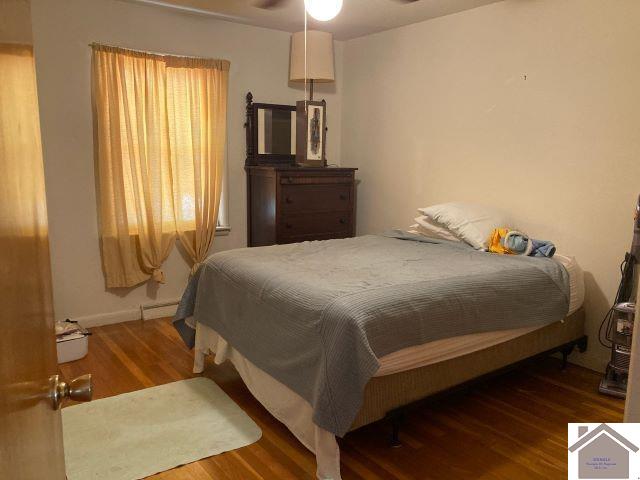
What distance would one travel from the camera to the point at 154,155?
3.76 metres

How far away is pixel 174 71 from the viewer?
3789 mm

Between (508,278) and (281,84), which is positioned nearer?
(508,278)

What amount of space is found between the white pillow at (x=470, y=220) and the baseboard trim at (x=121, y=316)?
2.27 meters

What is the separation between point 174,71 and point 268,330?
95.8 inches

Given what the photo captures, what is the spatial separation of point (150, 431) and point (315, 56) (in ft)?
10.4

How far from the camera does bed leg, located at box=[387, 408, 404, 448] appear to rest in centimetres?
218

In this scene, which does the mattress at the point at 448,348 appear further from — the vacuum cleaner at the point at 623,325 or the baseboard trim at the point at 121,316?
the baseboard trim at the point at 121,316

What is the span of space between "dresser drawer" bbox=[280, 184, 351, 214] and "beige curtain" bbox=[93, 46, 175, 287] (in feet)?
3.04

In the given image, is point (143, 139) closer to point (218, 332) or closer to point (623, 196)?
point (218, 332)

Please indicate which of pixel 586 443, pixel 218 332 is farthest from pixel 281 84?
pixel 586 443

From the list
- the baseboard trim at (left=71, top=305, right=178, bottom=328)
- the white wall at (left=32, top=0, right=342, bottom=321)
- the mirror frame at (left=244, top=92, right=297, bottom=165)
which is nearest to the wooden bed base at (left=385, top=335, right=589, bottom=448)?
the baseboard trim at (left=71, top=305, right=178, bottom=328)

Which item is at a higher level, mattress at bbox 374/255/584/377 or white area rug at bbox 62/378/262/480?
mattress at bbox 374/255/584/377

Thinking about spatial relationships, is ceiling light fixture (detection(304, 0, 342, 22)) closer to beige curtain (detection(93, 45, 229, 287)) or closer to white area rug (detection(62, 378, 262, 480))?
beige curtain (detection(93, 45, 229, 287))

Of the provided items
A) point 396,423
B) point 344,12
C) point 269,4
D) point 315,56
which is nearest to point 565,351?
point 396,423
